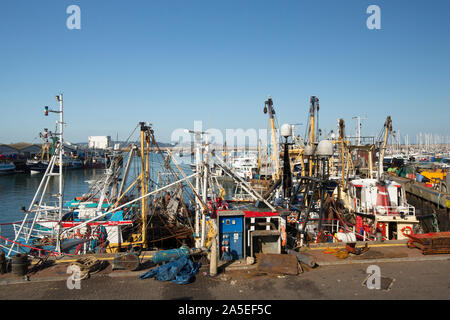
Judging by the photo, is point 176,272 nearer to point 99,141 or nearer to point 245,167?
point 245,167

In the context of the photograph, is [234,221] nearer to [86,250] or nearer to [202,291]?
[202,291]

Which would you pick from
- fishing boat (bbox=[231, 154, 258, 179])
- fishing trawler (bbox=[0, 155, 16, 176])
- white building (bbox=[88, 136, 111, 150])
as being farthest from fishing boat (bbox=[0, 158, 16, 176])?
fishing boat (bbox=[231, 154, 258, 179])

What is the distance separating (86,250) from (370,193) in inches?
684

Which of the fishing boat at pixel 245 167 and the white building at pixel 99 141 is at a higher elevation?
the white building at pixel 99 141

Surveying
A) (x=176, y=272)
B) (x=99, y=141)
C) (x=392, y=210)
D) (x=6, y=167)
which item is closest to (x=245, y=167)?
(x=392, y=210)

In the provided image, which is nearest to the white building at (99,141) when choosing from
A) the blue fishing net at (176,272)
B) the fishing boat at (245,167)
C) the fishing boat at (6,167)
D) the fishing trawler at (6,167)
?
the fishing trawler at (6,167)

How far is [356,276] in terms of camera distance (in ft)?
31.3

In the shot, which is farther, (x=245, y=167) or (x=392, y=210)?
(x=245, y=167)

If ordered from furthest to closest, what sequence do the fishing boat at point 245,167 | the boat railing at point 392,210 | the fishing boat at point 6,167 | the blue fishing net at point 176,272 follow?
the fishing boat at point 6,167 < the fishing boat at point 245,167 < the boat railing at point 392,210 < the blue fishing net at point 176,272

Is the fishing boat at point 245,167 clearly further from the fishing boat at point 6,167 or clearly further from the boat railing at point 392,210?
the fishing boat at point 6,167

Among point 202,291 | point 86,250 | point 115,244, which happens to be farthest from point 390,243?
point 86,250

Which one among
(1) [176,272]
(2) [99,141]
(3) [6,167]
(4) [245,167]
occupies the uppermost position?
(2) [99,141]

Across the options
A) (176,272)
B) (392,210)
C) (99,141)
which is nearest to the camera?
(176,272)
